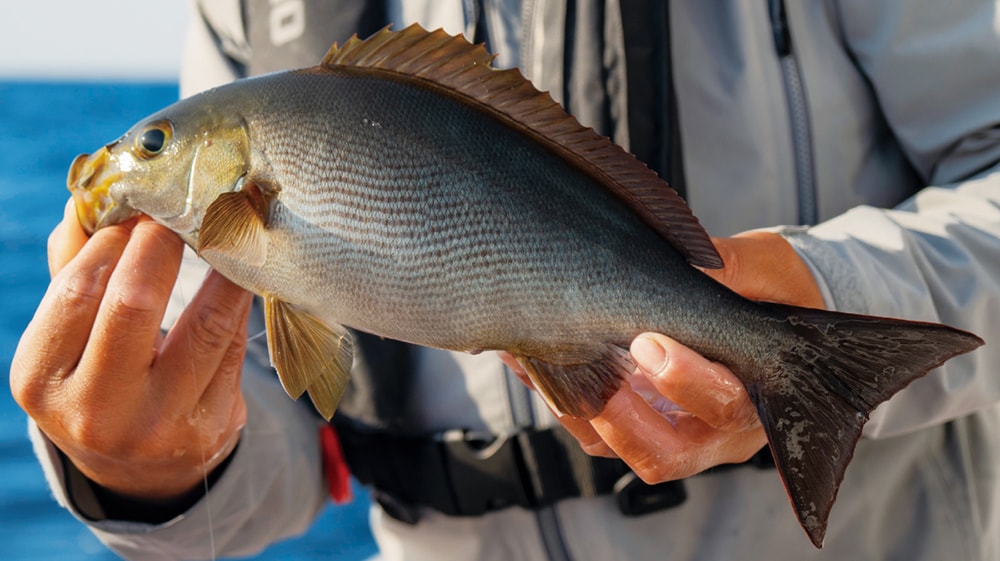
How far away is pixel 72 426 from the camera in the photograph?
1070 mm

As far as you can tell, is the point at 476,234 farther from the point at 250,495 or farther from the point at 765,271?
the point at 250,495

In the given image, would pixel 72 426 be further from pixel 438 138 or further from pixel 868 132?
pixel 868 132

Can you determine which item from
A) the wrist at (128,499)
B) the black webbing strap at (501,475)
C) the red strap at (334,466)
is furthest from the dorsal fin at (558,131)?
the red strap at (334,466)

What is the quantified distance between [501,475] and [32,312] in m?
4.25

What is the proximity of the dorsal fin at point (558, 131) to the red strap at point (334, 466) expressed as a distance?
98cm

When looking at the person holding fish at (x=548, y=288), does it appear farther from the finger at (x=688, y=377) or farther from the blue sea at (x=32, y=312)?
the blue sea at (x=32, y=312)

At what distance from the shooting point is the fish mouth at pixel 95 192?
104 centimetres

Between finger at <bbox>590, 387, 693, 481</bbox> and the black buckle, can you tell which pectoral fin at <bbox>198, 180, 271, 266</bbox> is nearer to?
finger at <bbox>590, 387, 693, 481</bbox>

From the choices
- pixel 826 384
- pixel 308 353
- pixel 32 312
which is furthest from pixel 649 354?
pixel 32 312

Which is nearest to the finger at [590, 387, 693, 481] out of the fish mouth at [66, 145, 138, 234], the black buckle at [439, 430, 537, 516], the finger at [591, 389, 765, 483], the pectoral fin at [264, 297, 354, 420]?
the finger at [591, 389, 765, 483]

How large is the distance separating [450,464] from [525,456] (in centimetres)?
14

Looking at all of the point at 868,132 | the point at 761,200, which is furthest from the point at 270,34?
the point at 868,132

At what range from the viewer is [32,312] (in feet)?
15.5

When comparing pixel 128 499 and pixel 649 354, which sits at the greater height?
pixel 649 354
